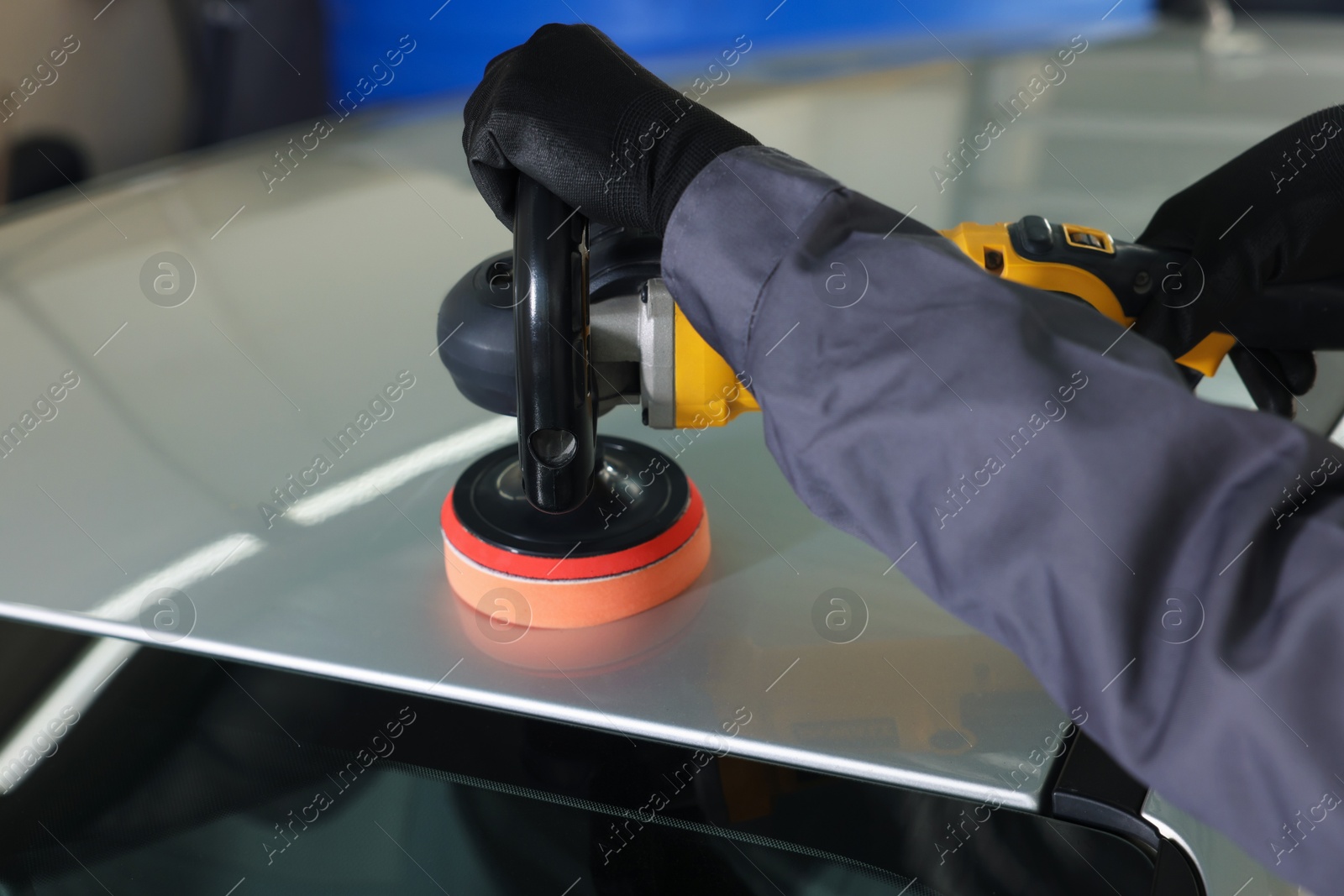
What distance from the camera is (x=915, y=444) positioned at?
0.57 metres

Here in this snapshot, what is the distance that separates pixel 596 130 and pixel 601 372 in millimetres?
180

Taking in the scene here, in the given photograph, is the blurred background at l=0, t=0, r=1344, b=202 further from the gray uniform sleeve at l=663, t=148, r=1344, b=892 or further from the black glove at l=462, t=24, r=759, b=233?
the gray uniform sleeve at l=663, t=148, r=1344, b=892

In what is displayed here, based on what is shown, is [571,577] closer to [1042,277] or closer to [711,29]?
[1042,277]

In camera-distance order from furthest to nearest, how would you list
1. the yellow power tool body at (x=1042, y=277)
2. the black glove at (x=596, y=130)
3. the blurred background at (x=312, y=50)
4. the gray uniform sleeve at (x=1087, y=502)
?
the blurred background at (x=312, y=50) → the yellow power tool body at (x=1042, y=277) → the black glove at (x=596, y=130) → the gray uniform sleeve at (x=1087, y=502)

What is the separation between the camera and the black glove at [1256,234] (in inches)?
33.7

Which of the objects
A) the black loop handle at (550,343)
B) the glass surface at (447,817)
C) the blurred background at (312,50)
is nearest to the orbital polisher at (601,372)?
the black loop handle at (550,343)

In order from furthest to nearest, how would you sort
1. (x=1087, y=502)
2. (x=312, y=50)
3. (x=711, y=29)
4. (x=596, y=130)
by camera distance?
(x=711, y=29) → (x=312, y=50) → (x=596, y=130) → (x=1087, y=502)

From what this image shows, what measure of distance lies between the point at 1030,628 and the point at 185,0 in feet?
6.15

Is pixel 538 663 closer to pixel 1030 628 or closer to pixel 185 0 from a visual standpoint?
pixel 1030 628

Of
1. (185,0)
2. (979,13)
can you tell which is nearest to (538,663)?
(185,0)

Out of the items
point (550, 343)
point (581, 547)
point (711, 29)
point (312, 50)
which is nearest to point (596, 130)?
point (550, 343)

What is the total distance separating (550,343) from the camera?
0.70 metres

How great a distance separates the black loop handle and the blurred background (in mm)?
1370

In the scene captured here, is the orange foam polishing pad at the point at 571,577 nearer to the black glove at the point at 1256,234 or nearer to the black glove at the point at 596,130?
the black glove at the point at 596,130
